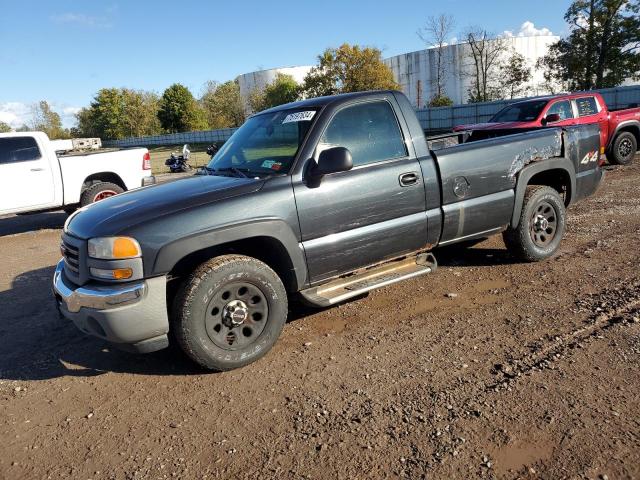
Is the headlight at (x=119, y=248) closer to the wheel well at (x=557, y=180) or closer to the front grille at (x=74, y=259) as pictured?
the front grille at (x=74, y=259)

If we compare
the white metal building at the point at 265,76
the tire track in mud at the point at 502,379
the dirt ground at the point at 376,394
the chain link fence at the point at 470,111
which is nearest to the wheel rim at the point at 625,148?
the chain link fence at the point at 470,111

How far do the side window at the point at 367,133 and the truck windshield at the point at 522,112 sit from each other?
24.8 feet

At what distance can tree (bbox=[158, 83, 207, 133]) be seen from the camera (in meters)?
66.8

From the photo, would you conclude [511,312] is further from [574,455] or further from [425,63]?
[425,63]

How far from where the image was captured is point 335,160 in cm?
364

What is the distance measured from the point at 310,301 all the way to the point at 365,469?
155 cm

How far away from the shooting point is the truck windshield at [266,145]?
3979mm

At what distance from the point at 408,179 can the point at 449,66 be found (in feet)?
230

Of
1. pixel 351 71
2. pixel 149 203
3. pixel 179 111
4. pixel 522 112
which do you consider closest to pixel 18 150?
pixel 149 203

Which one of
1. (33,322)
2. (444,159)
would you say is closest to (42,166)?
(33,322)

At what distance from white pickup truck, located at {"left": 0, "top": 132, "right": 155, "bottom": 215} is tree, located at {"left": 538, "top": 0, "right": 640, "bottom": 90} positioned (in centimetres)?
3052

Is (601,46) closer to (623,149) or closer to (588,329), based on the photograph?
(623,149)

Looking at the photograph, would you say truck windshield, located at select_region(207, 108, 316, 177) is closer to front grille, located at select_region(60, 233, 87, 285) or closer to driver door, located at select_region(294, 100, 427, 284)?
driver door, located at select_region(294, 100, 427, 284)

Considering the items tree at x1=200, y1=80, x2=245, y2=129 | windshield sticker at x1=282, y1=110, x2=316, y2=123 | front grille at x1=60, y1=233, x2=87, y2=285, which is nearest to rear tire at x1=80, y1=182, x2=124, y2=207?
front grille at x1=60, y1=233, x2=87, y2=285
